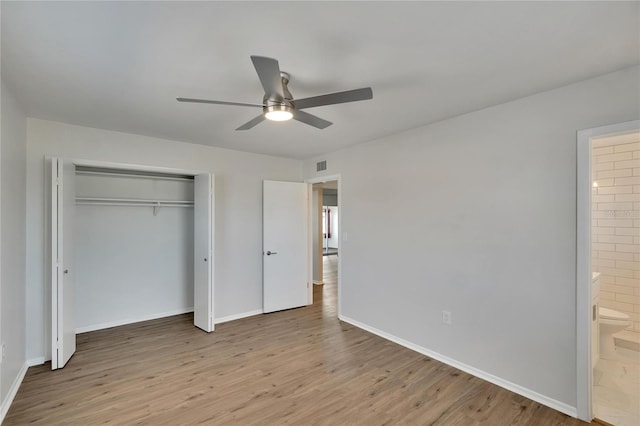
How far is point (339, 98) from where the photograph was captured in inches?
76.5

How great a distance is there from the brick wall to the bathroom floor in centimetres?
62

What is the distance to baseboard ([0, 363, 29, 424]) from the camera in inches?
87.5

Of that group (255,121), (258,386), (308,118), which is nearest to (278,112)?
(308,118)

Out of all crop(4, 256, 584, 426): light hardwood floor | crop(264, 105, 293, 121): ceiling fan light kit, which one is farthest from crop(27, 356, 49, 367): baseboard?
crop(264, 105, 293, 121): ceiling fan light kit

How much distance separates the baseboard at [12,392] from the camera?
2222mm

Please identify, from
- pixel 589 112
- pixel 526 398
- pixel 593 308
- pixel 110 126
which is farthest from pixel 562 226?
pixel 110 126

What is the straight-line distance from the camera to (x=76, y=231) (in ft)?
12.4

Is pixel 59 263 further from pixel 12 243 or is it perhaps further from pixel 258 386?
pixel 258 386

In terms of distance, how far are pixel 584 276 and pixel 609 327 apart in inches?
60.6


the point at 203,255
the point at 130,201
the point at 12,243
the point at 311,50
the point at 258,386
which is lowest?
the point at 258,386

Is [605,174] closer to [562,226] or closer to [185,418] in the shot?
[562,226]

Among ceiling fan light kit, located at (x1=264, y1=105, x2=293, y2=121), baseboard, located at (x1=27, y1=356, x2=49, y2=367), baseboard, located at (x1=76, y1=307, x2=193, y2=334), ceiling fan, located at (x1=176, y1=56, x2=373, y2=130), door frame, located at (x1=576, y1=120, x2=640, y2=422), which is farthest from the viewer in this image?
baseboard, located at (x1=76, y1=307, x2=193, y2=334)

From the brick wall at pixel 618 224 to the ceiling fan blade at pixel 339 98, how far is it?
3.21 m

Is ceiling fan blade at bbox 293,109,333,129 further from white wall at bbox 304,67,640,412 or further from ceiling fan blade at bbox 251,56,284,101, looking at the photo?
white wall at bbox 304,67,640,412
